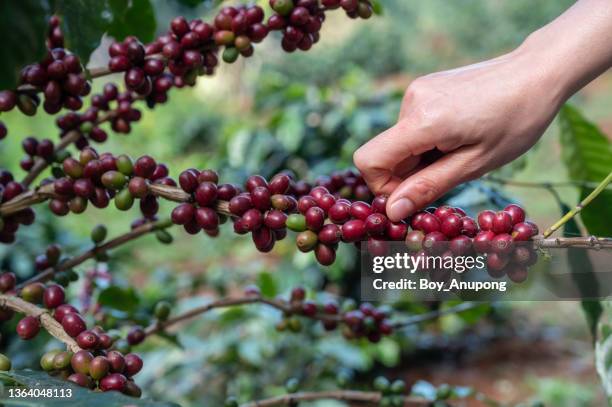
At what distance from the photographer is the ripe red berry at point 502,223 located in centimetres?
54

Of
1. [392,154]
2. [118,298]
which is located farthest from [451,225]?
[118,298]

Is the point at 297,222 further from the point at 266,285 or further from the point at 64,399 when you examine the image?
the point at 266,285

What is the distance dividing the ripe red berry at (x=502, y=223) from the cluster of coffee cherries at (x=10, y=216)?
20.9 inches

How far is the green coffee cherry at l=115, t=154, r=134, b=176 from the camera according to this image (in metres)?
0.62

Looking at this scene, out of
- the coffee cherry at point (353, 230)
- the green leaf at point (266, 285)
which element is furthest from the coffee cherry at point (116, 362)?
the green leaf at point (266, 285)

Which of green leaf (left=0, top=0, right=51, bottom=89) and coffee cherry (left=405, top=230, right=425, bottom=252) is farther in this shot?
coffee cherry (left=405, top=230, right=425, bottom=252)

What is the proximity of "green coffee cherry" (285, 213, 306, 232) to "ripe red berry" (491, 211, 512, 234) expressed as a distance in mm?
173

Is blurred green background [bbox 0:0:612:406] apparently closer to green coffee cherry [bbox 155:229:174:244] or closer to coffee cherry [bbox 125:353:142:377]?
green coffee cherry [bbox 155:229:174:244]

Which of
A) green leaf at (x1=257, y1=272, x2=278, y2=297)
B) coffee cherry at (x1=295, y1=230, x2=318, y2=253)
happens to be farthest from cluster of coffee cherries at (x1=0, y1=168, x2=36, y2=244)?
green leaf at (x1=257, y1=272, x2=278, y2=297)

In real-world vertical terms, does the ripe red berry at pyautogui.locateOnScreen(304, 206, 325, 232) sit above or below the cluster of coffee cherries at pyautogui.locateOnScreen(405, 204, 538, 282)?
above

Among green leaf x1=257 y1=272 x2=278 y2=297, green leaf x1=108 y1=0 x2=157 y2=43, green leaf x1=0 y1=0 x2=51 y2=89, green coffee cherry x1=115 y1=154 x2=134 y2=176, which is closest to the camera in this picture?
green leaf x1=0 y1=0 x2=51 y2=89

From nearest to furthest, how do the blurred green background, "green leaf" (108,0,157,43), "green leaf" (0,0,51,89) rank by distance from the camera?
1. "green leaf" (0,0,51,89)
2. "green leaf" (108,0,157,43)
3. the blurred green background

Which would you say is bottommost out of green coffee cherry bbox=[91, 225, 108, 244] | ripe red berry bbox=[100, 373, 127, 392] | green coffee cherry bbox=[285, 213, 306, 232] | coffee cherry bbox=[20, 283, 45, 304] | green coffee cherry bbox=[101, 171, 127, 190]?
ripe red berry bbox=[100, 373, 127, 392]

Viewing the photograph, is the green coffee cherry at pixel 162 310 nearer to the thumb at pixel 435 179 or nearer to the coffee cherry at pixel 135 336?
the coffee cherry at pixel 135 336
